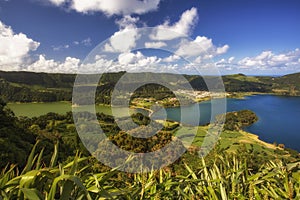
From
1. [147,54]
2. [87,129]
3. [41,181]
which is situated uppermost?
[147,54]

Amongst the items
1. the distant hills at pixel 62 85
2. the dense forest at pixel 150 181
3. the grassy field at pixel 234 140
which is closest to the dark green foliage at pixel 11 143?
the dense forest at pixel 150 181

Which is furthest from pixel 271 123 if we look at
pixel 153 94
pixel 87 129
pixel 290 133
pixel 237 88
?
pixel 237 88

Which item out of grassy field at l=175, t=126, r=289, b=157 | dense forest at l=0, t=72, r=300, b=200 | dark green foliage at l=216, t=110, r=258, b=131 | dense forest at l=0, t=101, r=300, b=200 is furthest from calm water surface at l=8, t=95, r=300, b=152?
dense forest at l=0, t=101, r=300, b=200

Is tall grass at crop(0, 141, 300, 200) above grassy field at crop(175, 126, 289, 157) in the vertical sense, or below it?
above

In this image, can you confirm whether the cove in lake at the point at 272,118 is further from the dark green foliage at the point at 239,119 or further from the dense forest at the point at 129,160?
the dense forest at the point at 129,160

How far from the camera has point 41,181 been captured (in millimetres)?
1197

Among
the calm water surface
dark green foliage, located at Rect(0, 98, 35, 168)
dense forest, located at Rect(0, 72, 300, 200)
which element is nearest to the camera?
dense forest, located at Rect(0, 72, 300, 200)

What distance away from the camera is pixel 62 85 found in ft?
374

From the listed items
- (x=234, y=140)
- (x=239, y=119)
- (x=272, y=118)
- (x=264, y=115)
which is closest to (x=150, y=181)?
(x=234, y=140)

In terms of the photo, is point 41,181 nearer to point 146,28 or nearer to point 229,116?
point 146,28

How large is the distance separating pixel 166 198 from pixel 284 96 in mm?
135247

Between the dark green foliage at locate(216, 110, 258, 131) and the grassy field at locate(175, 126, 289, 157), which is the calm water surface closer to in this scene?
the dark green foliage at locate(216, 110, 258, 131)

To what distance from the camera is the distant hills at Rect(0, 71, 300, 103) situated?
84.2 meters

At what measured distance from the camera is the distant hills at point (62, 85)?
84.2 meters
